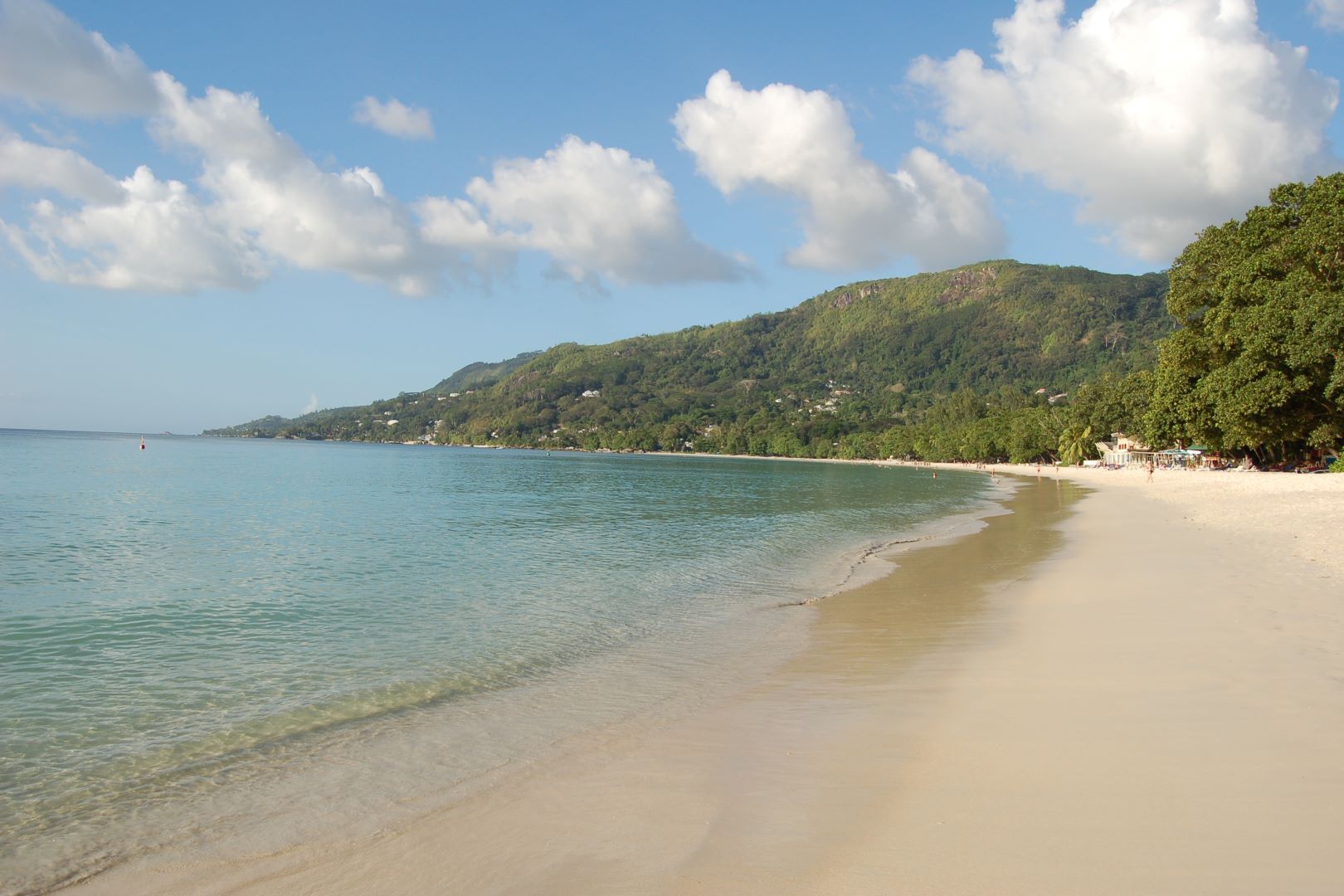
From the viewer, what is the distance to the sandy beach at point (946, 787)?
466cm

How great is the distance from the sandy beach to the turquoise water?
108 centimetres

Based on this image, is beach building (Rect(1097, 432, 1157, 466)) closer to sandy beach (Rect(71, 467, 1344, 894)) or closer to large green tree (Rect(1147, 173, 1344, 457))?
large green tree (Rect(1147, 173, 1344, 457))

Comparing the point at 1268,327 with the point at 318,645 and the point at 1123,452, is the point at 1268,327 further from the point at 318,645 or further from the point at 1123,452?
the point at 1123,452

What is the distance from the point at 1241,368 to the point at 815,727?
41714 millimetres

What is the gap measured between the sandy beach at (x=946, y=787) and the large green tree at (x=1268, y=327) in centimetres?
3221

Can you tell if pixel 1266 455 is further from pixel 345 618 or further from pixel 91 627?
pixel 91 627

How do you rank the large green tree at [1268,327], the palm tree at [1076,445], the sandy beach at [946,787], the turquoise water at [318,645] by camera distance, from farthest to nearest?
the palm tree at [1076,445], the large green tree at [1268,327], the turquoise water at [318,645], the sandy beach at [946,787]

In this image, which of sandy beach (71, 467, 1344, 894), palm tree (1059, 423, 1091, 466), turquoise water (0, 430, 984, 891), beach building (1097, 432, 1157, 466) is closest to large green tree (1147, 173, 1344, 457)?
turquoise water (0, 430, 984, 891)

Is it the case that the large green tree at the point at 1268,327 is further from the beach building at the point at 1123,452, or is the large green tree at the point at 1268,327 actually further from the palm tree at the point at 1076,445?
the palm tree at the point at 1076,445

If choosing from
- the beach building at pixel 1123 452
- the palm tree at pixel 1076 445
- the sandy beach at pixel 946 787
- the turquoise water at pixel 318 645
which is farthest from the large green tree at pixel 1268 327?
the palm tree at pixel 1076 445

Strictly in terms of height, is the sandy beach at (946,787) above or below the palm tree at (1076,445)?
below

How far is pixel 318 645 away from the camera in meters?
11.7

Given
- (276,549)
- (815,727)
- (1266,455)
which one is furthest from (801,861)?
(1266,455)

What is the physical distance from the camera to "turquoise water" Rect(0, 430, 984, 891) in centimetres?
673
